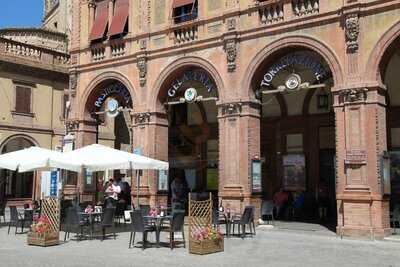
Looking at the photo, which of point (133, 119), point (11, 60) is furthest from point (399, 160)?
point (11, 60)

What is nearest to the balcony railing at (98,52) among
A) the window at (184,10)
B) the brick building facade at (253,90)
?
the brick building facade at (253,90)

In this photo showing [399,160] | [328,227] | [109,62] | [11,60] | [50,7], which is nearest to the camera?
[328,227]

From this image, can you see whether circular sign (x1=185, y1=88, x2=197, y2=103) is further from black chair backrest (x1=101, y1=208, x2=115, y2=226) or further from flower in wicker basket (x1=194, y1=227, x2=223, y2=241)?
flower in wicker basket (x1=194, y1=227, x2=223, y2=241)

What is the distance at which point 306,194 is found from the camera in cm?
2217

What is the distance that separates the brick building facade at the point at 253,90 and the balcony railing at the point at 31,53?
5.72 meters

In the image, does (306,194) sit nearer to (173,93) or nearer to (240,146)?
(240,146)

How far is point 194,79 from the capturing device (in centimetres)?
2094

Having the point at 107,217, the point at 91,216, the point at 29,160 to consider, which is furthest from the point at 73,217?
the point at 29,160

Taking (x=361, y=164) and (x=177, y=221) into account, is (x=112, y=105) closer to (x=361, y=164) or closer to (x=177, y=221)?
(x=177, y=221)

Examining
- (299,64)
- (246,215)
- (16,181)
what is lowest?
(246,215)

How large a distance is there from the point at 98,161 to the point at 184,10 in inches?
316

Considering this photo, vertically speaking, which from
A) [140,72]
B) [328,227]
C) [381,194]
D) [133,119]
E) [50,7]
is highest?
[50,7]

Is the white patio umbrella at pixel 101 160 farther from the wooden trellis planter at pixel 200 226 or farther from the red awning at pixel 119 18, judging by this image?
the red awning at pixel 119 18

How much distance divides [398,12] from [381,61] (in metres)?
1.41
